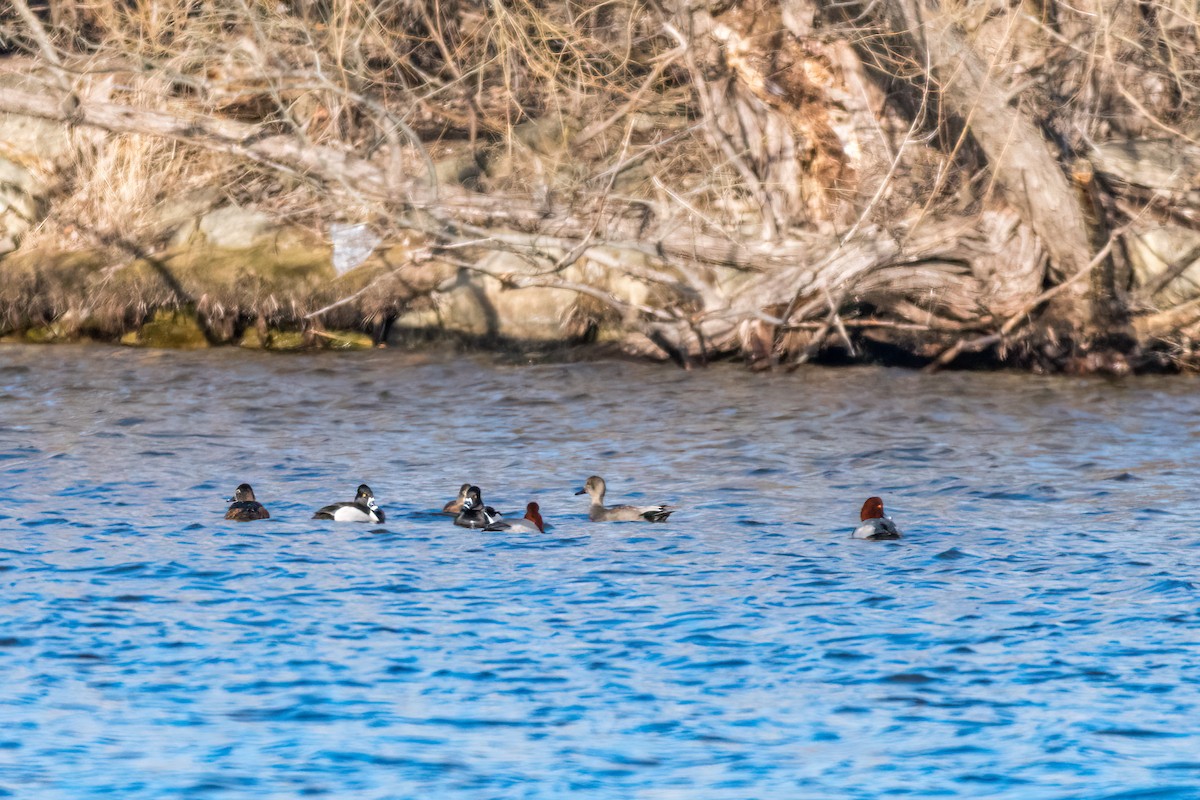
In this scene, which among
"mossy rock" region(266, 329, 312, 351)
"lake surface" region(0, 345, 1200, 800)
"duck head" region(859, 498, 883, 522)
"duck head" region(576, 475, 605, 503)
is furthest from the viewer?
"mossy rock" region(266, 329, 312, 351)

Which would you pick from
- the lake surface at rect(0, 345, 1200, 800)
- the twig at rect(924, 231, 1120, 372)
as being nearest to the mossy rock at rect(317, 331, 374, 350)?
the lake surface at rect(0, 345, 1200, 800)

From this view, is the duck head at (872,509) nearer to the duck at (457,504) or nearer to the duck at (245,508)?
the duck at (457,504)

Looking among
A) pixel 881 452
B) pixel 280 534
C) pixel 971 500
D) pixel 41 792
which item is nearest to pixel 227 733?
pixel 41 792

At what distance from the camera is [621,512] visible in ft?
38.1

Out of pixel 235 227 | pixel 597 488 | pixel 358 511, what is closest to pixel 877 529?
pixel 597 488

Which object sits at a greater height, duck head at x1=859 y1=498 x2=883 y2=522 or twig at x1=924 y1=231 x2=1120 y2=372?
twig at x1=924 y1=231 x2=1120 y2=372

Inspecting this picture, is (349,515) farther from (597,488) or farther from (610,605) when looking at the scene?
(610,605)

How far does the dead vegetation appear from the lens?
17297 millimetres

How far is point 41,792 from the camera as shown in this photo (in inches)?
259

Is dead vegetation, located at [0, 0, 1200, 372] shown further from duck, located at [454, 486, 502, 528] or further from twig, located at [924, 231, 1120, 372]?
duck, located at [454, 486, 502, 528]

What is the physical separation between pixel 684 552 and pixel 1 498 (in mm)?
5196

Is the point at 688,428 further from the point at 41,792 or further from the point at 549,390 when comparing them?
the point at 41,792

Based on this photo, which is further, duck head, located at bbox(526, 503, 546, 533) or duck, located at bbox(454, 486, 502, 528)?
duck head, located at bbox(526, 503, 546, 533)

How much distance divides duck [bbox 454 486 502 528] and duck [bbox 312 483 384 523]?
0.57m
